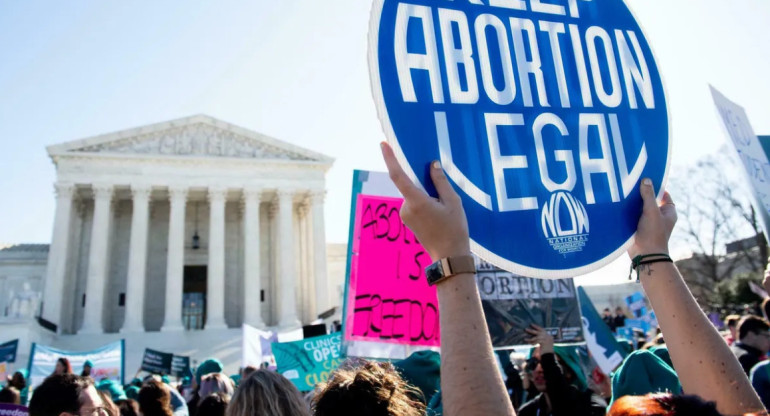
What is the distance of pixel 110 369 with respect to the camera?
1498 centimetres

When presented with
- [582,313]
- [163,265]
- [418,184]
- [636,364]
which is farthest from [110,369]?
[163,265]

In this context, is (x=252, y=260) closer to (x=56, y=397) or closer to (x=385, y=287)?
(x=385, y=287)

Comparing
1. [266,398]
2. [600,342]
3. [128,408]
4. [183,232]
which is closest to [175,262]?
[183,232]

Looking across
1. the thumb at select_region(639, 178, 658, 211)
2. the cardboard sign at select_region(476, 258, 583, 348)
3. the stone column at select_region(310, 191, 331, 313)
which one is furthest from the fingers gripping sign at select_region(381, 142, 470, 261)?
the stone column at select_region(310, 191, 331, 313)

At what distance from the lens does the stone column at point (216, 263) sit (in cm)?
3553

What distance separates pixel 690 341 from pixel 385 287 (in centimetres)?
342

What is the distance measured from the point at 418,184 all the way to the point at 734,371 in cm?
107

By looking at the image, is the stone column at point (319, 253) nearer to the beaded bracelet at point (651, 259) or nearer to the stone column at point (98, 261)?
the stone column at point (98, 261)

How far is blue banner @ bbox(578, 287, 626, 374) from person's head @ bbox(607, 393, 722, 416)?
22.7 feet

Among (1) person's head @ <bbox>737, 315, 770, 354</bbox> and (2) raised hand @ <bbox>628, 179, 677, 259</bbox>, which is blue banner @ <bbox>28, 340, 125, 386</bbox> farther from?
(2) raised hand @ <bbox>628, 179, 677, 259</bbox>

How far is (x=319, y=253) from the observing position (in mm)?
38688

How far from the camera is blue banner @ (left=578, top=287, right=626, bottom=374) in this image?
25.3 ft

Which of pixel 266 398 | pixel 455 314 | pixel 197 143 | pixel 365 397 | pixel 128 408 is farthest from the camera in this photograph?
pixel 197 143

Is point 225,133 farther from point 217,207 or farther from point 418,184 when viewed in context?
point 418,184
